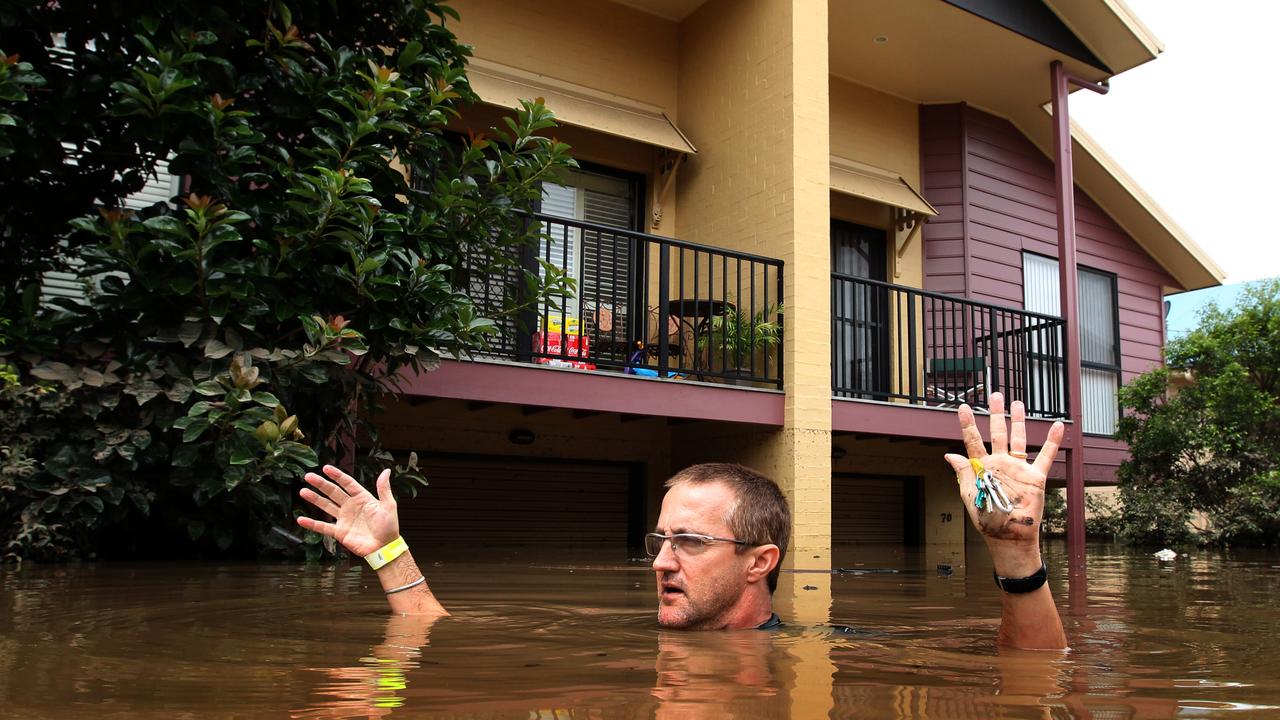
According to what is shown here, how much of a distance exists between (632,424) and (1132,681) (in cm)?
756

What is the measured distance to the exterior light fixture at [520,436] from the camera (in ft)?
29.2

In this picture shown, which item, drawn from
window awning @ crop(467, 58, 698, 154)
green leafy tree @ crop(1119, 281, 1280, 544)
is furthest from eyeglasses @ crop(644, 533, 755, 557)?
green leafy tree @ crop(1119, 281, 1280, 544)

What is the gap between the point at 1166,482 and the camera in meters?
11.5

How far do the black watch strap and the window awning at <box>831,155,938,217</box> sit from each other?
819 cm

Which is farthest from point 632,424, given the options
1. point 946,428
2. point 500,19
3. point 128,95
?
point 128,95

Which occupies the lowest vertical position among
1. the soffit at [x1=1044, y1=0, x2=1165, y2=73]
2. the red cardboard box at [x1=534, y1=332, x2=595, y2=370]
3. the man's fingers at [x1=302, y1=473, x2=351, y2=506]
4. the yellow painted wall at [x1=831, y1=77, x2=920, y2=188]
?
the man's fingers at [x1=302, y1=473, x2=351, y2=506]

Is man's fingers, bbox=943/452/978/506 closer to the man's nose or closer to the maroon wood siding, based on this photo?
the man's nose

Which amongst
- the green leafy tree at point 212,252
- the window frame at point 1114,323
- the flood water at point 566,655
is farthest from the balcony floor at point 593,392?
the window frame at point 1114,323

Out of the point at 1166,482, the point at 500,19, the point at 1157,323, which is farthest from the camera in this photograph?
the point at 1157,323

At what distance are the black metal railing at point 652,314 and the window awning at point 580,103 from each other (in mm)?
957

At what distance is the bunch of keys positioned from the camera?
2.26 m

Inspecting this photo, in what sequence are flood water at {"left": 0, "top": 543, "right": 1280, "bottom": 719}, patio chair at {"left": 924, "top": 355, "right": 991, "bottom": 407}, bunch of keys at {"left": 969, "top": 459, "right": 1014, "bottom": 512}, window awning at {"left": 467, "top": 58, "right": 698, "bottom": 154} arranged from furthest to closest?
patio chair at {"left": 924, "top": 355, "right": 991, "bottom": 407}
window awning at {"left": 467, "top": 58, "right": 698, "bottom": 154}
bunch of keys at {"left": 969, "top": 459, "right": 1014, "bottom": 512}
flood water at {"left": 0, "top": 543, "right": 1280, "bottom": 719}

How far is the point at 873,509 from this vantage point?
11.4 m

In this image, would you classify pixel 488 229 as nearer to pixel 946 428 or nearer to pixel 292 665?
pixel 292 665
